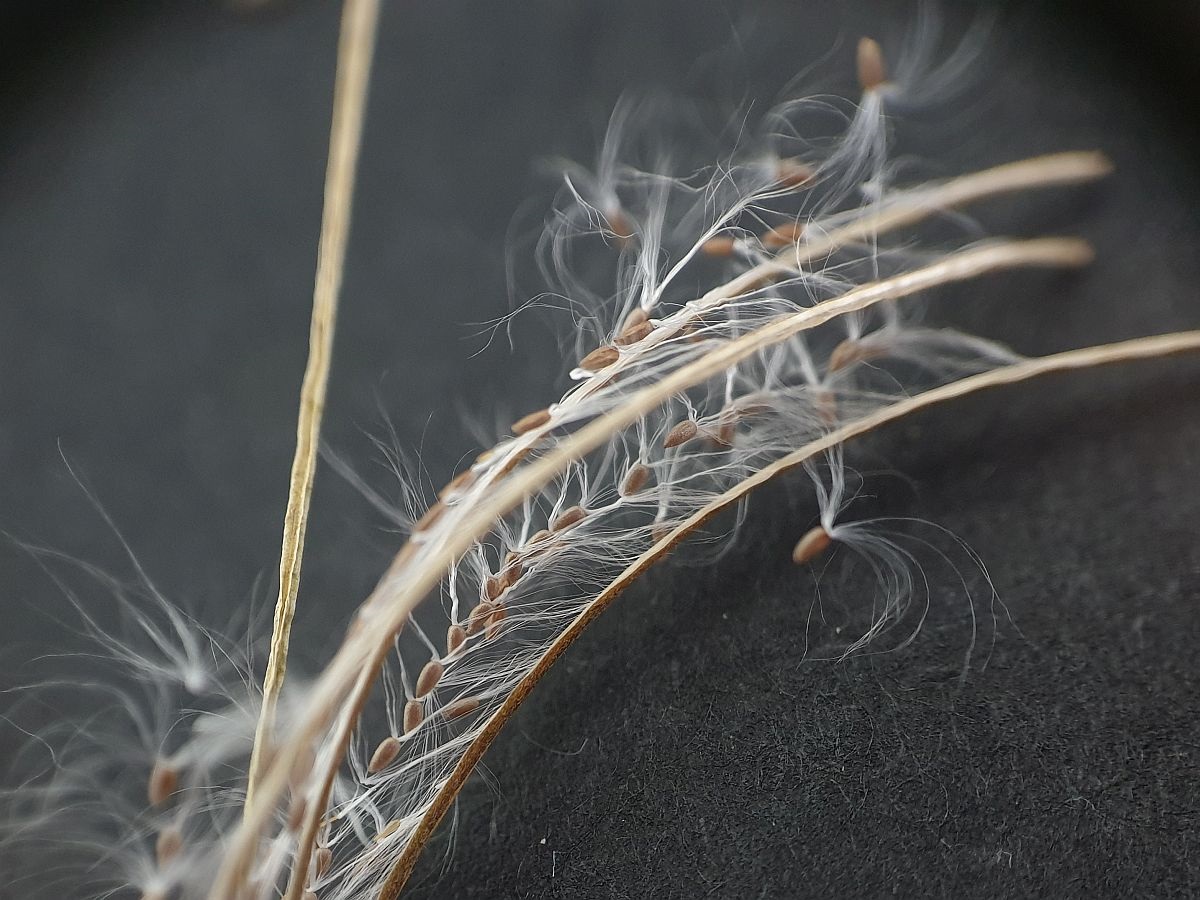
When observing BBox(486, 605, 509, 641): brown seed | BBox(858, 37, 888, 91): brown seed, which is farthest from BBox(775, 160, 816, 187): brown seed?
BBox(486, 605, 509, 641): brown seed

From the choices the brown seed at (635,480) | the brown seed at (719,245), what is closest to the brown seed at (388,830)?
the brown seed at (635,480)

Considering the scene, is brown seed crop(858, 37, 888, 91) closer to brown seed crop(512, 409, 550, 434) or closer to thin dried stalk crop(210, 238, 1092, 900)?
thin dried stalk crop(210, 238, 1092, 900)

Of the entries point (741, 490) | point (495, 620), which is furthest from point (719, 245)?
point (495, 620)

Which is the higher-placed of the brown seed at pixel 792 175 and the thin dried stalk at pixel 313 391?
the thin dried stalk at pixel 313 391

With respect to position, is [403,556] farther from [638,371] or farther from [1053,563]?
[1053,563]

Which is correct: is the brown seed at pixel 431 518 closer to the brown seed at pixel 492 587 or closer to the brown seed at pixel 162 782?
the brown seed at pixel 492 587

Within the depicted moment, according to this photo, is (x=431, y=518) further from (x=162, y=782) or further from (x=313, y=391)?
(x=162, y=782)

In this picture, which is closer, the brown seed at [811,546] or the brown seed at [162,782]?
the brown seed at [162,782]
